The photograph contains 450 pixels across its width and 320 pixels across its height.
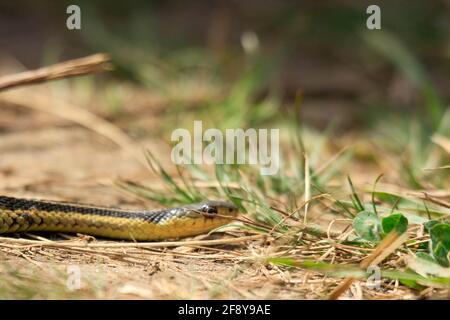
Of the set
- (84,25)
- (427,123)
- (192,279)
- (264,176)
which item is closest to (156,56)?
(84,25)

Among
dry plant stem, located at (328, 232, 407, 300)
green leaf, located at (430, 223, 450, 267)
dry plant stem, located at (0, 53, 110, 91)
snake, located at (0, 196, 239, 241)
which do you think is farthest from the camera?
dry plant stem, located at (0, 53, 110, 91)

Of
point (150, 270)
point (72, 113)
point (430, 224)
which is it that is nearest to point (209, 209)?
point (150, 270)

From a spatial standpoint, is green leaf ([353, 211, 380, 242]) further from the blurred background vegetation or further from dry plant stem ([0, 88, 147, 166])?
the blurred background vegetation

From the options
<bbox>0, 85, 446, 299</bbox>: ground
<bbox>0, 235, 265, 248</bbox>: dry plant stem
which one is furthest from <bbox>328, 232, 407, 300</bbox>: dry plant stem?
<bbox>0, 235, 265, 248</bbox>: dry plant stem
